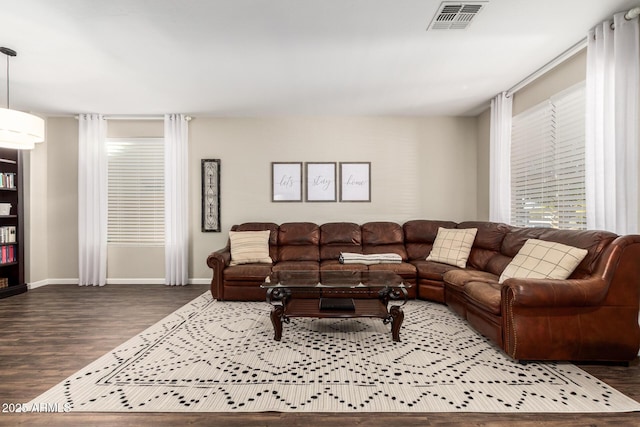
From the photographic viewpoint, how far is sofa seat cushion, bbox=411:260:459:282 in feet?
13.3

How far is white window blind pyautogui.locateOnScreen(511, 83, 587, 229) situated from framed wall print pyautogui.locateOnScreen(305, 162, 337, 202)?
105 inches

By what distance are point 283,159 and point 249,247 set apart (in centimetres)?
166

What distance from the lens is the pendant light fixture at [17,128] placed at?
10.1 feet

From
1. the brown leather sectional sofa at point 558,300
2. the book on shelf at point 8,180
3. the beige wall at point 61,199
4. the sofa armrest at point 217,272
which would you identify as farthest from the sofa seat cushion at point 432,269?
the book on shelf at point 8,180

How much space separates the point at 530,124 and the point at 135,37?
4562 mm

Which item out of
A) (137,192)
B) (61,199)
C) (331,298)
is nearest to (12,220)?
(61,199)

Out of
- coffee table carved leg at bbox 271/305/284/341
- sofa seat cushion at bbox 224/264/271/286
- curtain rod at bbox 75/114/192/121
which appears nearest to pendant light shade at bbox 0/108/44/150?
curtain rod at bbox 75/114/192/121

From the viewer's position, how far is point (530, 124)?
13.2 feet

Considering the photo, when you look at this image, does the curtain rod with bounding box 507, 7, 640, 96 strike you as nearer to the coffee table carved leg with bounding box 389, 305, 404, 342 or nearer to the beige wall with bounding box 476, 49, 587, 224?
the beige wall with bounding box 476, 49, 587, 224

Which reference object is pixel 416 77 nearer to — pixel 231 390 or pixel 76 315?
pixel 231 390

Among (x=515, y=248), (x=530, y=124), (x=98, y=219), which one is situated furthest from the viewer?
(x=98, y=219)

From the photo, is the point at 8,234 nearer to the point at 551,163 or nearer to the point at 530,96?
the point at 551,163

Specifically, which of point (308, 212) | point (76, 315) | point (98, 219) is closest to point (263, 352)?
point (76, 315)

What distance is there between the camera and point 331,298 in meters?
3.25
